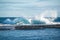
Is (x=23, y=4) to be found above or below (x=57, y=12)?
above

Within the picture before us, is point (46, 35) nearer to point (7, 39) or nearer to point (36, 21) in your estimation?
point (36, 21)

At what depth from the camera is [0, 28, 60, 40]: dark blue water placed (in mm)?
1637

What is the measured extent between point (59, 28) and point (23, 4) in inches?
29.5

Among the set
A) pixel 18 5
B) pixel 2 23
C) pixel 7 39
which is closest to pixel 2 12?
pixel 2 23

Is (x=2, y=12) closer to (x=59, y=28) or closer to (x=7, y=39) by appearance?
(x=7, y=39)

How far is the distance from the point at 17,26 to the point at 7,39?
282 millimetres

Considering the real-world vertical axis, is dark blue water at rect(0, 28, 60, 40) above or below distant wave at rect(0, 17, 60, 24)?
below

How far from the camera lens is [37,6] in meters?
1.63

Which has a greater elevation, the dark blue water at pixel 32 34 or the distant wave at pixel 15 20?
→ the distant wave at pixel 15 20

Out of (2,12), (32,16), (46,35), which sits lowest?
(46,35)

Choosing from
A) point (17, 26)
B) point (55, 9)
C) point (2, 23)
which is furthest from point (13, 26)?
point (55, 9)

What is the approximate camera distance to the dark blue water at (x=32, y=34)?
5.37ft

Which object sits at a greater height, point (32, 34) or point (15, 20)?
point (15, 20)

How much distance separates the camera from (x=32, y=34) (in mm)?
1655
